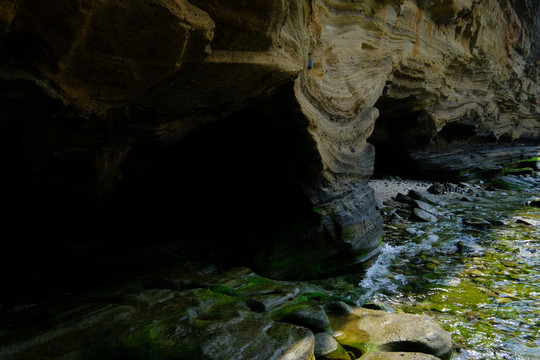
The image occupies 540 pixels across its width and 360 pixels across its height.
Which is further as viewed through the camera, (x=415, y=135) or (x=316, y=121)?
(x=415, y=135)

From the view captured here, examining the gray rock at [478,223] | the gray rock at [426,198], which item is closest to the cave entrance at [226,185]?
the gray rock at [478,223]

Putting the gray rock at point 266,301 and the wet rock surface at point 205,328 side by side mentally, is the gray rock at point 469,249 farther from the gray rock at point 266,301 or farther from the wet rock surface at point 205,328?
the gray rock at point 266,301

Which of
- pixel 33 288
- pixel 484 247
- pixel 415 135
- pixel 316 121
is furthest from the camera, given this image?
pixel 415 135

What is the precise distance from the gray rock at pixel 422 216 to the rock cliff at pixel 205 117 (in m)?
3.00

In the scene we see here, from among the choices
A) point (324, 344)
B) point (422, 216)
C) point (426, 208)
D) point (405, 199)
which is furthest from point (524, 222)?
point (324, 344)

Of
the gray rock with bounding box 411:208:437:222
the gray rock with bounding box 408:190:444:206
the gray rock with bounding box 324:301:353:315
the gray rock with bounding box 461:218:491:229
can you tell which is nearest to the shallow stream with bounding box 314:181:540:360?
the gray rock with bounding box 461:218:491:229

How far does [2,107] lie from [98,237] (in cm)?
320

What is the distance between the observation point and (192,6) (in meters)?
3.21

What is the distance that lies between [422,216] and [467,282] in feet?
13.4

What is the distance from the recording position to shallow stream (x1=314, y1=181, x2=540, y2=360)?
3977 millimetres

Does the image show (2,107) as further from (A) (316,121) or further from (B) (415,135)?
(B) (415,135)

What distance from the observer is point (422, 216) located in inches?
371

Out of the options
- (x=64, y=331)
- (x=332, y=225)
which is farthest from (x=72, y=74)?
(x=332, y=225)

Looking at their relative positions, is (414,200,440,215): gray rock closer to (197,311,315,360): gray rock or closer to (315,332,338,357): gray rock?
(315,332,338,357): gray rock
